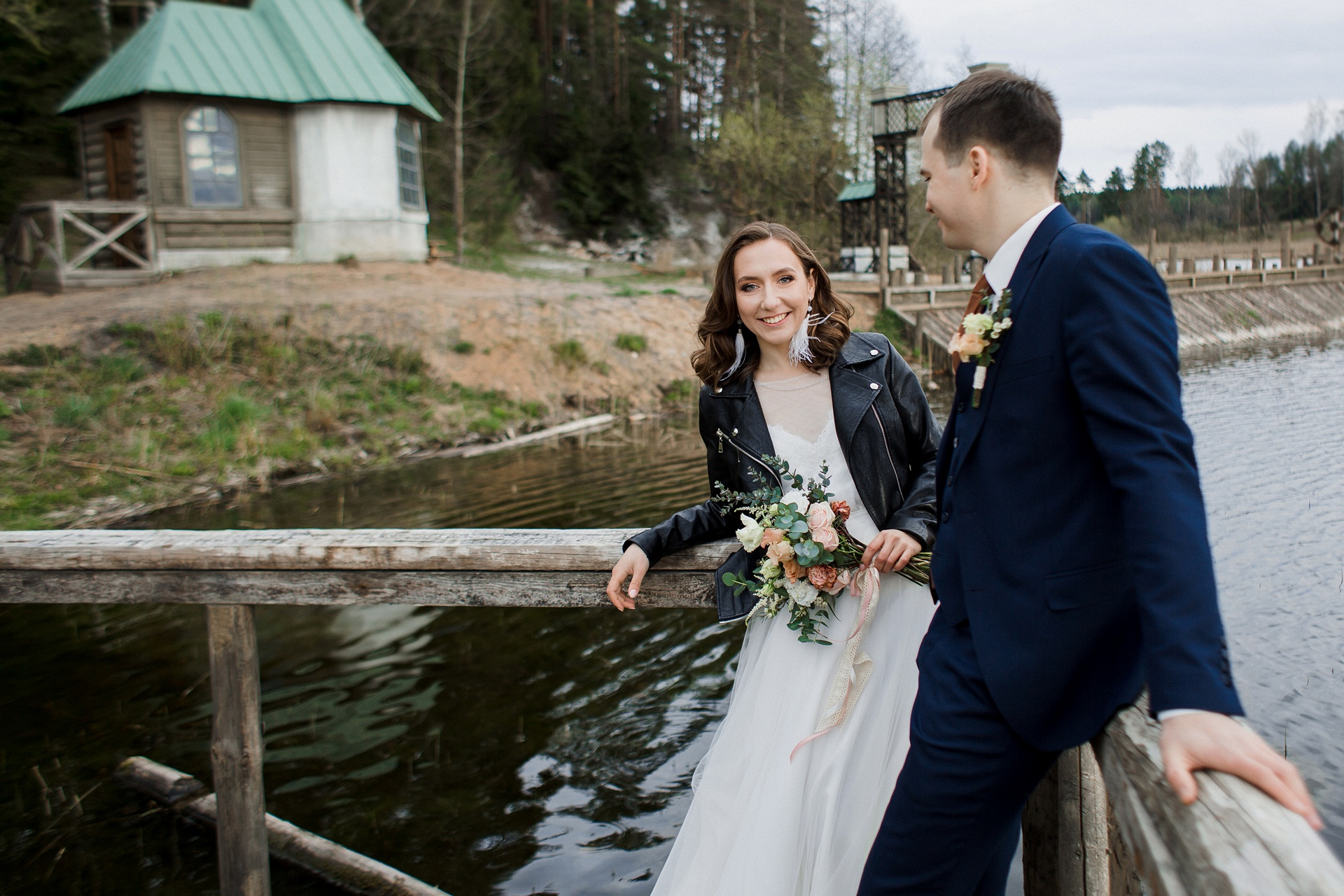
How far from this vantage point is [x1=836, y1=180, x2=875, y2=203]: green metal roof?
97.2 ft

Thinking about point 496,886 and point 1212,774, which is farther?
point 496,886

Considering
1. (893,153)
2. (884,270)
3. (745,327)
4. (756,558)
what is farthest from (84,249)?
(893,153)

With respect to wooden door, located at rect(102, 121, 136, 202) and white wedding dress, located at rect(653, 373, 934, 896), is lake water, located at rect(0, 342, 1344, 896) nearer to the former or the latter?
white wedding dress, located at rect(653, 373, 934, 896)

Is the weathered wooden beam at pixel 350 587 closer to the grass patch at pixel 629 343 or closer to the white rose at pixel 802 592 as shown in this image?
the white rose at pixel 802 592

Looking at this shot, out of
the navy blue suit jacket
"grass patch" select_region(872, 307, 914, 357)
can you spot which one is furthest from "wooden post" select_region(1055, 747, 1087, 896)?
"grass patch" select_region(872, 307, 914, 357)

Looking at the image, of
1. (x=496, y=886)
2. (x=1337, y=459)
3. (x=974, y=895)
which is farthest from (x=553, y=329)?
(x=974, y=895)

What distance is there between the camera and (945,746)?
187 cm

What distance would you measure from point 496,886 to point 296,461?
8897 mm

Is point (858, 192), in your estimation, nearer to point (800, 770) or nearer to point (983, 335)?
point (800, 770)

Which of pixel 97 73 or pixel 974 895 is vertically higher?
pixel 97 73

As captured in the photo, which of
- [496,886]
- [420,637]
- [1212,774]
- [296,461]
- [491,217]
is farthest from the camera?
[491,217]

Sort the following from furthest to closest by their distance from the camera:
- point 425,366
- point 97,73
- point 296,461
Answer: point 97,73
point 425,366
point 296,461

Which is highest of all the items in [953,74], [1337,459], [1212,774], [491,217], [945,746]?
[953,74]

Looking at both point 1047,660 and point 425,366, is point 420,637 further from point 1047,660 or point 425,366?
point 425,366
